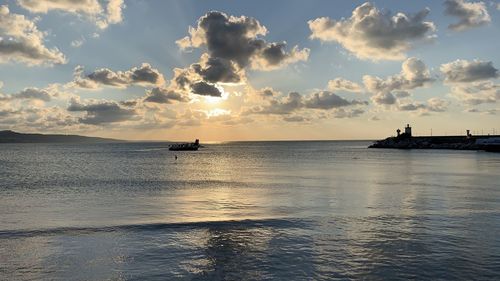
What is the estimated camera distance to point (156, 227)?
83.3 ft

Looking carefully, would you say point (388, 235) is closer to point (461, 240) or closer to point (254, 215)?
point (461, 240)

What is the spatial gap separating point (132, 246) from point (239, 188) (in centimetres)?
2856

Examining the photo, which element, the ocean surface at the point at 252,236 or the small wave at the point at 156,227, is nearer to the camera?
the ocean surface at the point at 252,236

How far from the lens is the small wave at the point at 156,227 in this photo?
23766 millimetres

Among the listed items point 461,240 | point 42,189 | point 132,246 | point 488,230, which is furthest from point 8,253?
point 42,189

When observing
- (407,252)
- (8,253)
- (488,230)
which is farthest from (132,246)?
(488,230)

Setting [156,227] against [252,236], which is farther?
[156,227]

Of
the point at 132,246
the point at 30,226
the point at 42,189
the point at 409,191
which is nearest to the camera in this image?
the point at 132,246

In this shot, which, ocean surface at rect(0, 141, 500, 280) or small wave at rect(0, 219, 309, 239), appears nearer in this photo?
ocean surface at rect(0, 141, 500, 280)

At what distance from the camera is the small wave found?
78.0ft

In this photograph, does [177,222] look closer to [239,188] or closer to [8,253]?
[8,253]

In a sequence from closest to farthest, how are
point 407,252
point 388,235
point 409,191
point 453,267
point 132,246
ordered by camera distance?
point 453,267 → point 407,252 → point 132,246 → point 388,235 → point 409,191

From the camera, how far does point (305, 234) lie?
23.3 metres

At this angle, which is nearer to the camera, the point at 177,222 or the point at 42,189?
the point at 177,222
